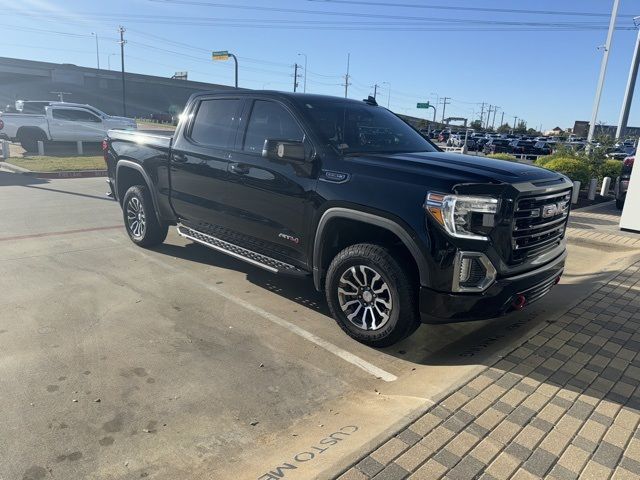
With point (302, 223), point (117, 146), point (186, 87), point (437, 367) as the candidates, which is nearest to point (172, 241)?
point (117, 146)

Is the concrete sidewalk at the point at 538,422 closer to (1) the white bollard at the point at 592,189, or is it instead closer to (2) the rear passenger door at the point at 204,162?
(2) the rear passenger door at the point at 204,162

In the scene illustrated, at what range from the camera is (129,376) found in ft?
11.2

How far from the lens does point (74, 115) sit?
20.1 m

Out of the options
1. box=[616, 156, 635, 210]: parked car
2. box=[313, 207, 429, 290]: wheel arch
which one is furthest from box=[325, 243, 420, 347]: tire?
box=[616, 156, 635, 210]: parked car

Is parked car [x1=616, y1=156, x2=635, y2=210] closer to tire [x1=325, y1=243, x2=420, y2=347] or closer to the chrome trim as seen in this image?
the chrome trim

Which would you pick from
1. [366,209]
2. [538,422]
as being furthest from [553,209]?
[538,422]

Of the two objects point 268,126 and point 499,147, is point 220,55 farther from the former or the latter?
point 268,126

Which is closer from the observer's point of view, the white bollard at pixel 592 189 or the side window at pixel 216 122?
the side window at pixel 216 122

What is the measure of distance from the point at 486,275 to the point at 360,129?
2.02 metres

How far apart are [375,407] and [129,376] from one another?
176 centimetres

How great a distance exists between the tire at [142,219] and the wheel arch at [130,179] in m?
0.11

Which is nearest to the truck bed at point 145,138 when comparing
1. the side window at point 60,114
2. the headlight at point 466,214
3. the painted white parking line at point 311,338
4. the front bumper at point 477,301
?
the painted white parking line at point 311,338

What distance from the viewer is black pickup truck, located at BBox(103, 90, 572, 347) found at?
3375mm

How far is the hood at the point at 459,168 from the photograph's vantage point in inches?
137
